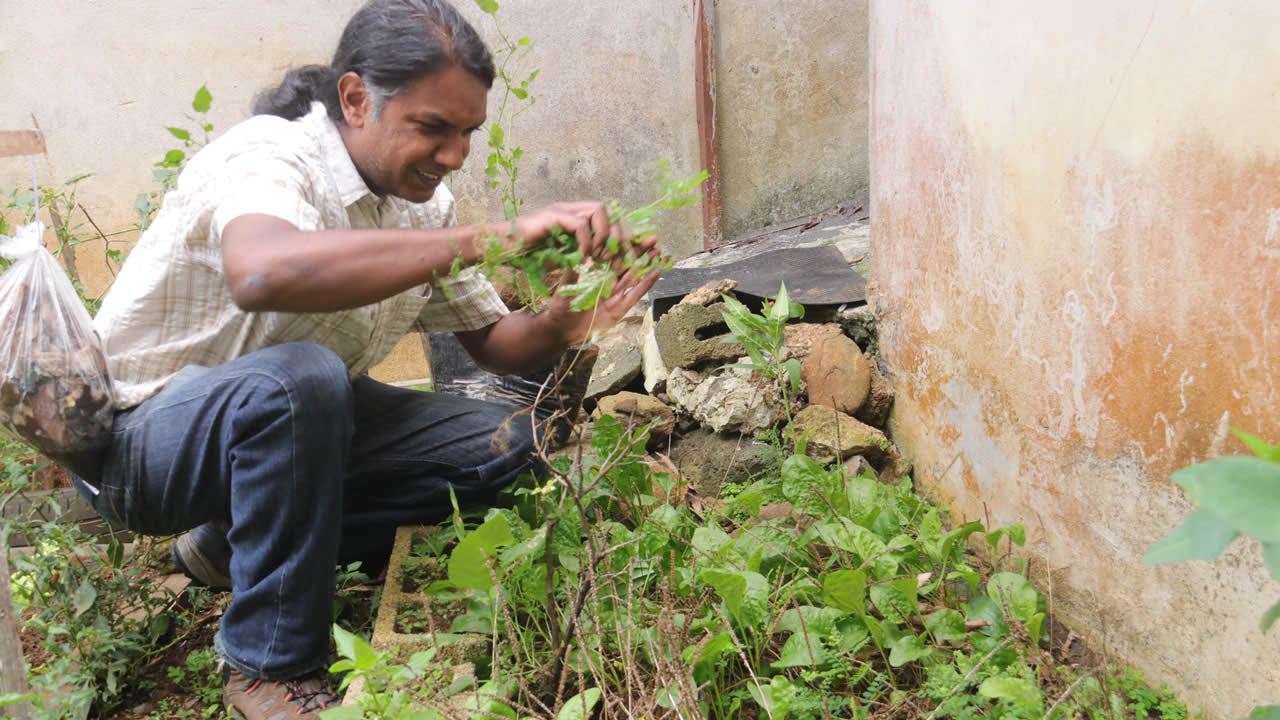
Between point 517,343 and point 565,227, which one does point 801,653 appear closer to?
point 565,227

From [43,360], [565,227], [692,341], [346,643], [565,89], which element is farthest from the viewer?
[565,89]

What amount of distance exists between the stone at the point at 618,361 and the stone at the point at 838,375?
0.91 meters

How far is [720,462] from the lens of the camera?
9.61ft

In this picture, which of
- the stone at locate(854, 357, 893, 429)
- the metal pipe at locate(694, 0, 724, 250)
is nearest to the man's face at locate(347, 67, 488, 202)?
the stone at locate(854, 357, 893, 429)

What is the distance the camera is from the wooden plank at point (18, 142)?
162 cm

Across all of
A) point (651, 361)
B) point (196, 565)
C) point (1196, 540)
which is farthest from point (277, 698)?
point (651, 361)

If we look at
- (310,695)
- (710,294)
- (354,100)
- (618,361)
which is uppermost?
(354,100)

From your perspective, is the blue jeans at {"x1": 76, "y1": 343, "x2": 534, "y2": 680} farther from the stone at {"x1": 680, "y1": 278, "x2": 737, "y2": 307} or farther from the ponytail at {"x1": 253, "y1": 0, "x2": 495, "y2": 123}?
the stone at {"x1": 680, "y1": 278, "x2": 737, "y2": 307}

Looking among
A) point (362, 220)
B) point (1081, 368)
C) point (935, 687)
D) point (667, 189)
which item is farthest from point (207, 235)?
point (1081, 368)

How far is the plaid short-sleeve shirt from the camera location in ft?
6.24

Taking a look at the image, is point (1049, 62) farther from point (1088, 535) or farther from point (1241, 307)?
point (1088, 535)

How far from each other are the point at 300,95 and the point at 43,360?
0.85 m

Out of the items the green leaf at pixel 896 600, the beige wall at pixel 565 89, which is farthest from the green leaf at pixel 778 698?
the beige wall at pixel 565 89

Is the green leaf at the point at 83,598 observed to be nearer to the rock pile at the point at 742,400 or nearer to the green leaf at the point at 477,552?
the green leaf at the point at 477,552
